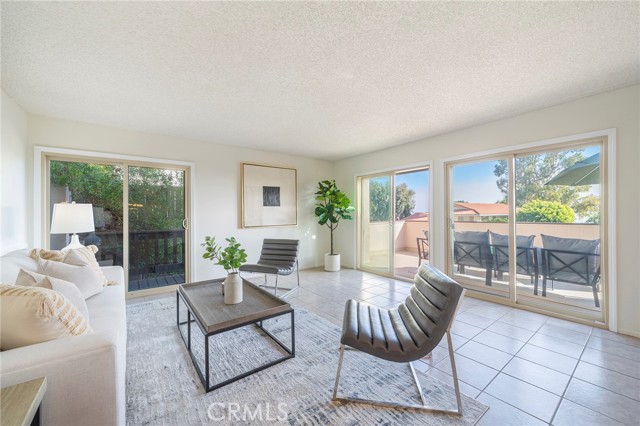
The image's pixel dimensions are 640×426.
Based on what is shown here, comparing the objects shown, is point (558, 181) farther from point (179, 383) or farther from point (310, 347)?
point (179, 383)

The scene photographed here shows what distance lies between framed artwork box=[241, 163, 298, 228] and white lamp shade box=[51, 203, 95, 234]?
85.8 inches

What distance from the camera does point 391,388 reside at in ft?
5.81

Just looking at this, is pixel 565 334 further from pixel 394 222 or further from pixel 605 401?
pixel 394 222

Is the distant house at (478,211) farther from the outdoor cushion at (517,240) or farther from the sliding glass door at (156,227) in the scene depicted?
the sliding glass door at (156,227)

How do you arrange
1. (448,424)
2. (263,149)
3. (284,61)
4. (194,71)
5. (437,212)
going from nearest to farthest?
(448,424), (284,61), (194,71), (437,212), (263,149)

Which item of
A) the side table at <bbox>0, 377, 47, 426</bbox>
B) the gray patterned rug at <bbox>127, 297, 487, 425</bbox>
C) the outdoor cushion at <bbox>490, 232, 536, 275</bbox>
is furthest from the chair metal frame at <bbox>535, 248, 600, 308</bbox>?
the side table at <bbox>0, 377, 47, 426</bbox>

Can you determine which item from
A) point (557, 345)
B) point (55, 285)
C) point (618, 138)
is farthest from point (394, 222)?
A: point (55, 285)

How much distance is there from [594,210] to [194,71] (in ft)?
14.2

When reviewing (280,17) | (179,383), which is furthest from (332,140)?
(179,383)

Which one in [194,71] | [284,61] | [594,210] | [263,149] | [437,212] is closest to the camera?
[284,61]

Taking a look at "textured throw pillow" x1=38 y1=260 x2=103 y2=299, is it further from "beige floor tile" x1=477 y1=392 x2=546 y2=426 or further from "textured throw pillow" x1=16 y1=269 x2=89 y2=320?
"beige floor tile" x1=477 y1=392 x2=546 y2=426

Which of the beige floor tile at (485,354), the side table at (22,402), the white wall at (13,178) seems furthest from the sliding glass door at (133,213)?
the beige floor tile at (485,354)

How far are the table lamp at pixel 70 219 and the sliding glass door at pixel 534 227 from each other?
15.8 feet

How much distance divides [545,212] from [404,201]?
2015mm
